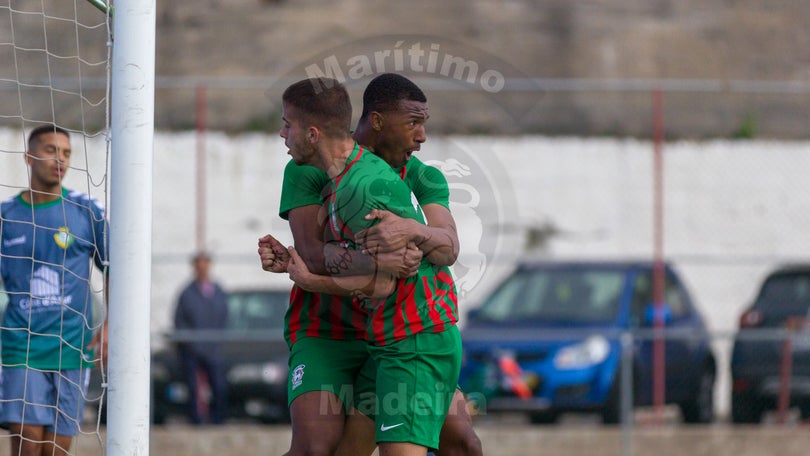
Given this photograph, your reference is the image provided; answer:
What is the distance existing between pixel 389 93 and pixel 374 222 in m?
0.56

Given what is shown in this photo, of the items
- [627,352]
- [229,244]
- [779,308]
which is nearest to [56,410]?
[627,352]

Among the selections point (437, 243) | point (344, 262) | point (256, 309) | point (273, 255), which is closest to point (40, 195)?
point (273, 255)

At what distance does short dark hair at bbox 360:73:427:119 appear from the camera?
472 centimetres

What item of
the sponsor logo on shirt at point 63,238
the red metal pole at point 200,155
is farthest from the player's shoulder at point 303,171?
the red metal pole at point 200,155

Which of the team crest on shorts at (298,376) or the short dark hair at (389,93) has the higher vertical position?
the short dark hair at (389,93)

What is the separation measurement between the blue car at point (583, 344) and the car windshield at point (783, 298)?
2.13ft

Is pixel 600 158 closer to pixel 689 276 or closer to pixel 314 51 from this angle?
pixel 689 276

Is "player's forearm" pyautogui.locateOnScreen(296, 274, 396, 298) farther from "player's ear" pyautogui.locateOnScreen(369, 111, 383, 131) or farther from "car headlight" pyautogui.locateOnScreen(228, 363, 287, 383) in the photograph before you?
"car headlight" pyautogui.locateOnScreen(228, 363, 287, 383)

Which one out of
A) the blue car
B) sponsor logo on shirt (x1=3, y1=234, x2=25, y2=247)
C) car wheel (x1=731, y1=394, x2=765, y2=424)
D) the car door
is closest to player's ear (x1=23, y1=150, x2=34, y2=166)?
sponsor logo on shirt (x1=3, y1=234, x2=25, y2=247)

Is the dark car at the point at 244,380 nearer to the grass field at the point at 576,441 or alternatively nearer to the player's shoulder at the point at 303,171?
the grass field at the point at 576,441

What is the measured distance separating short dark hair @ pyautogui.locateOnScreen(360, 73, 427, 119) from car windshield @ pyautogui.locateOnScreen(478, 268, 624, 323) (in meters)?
6.71

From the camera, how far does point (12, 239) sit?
21.9 ft

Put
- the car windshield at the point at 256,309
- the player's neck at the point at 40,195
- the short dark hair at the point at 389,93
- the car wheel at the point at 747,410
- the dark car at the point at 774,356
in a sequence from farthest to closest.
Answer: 1. the car windshield at the point at 256,309
2. the car wheel at the point at 747,410
3. the dark car at the point at 774,356
4. the player's neck at the point at 40,195
5. the short dark hair at the point at 389,93

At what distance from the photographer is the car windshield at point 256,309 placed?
1246 cm
